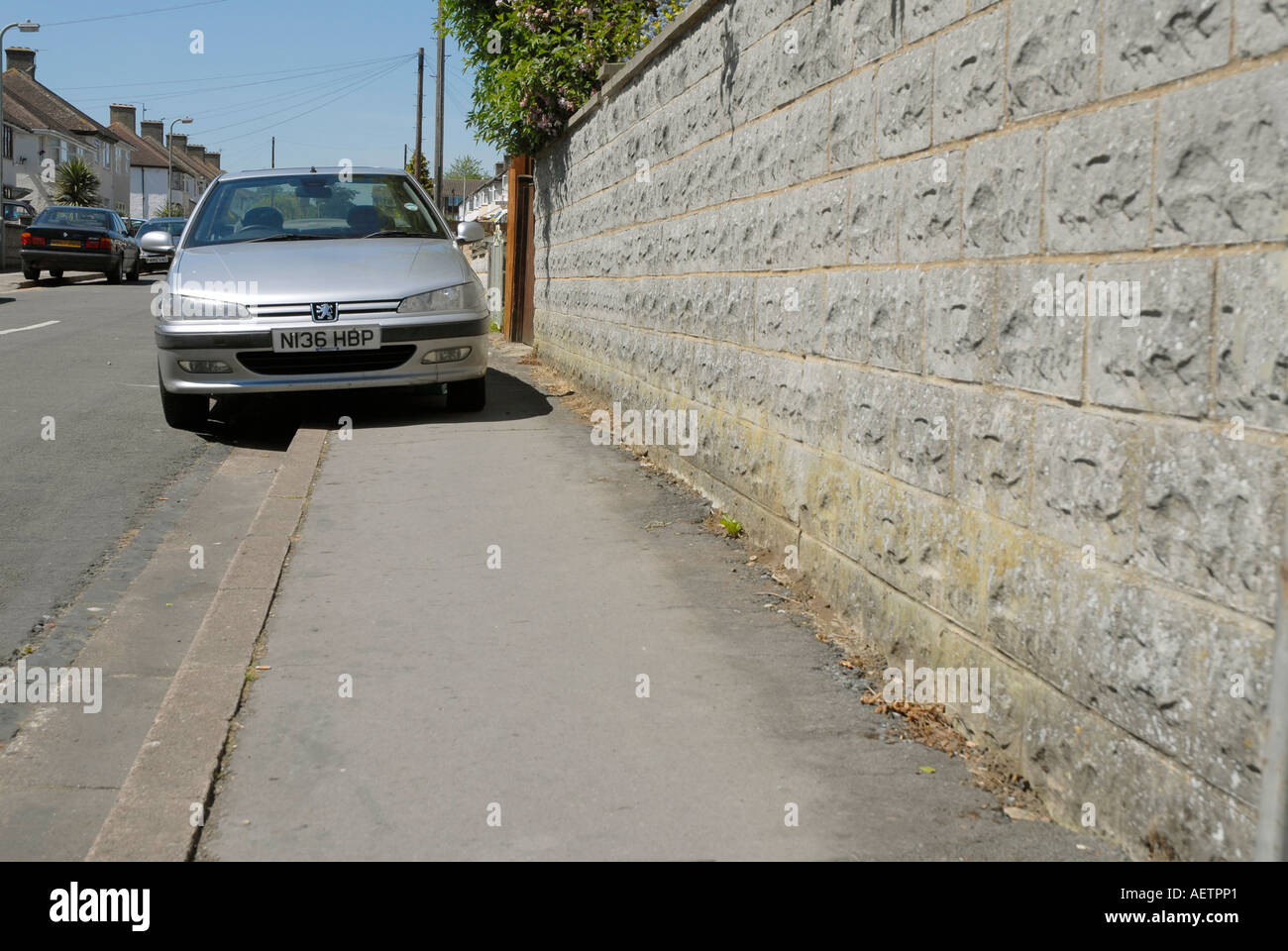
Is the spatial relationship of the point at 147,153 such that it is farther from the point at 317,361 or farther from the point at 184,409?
the point at 317,361

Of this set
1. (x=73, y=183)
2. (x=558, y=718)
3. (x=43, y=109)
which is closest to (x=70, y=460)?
(x=558, y=718)

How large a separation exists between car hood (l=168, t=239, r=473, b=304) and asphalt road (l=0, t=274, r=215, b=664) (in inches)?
43.2

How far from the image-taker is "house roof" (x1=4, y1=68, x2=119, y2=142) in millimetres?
71500

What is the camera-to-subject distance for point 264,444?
8797 mm

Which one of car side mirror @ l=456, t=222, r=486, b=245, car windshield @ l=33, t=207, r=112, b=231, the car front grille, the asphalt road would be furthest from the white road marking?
car windshield @ l=33, t=207, r=112, b=231

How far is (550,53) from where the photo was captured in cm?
1170

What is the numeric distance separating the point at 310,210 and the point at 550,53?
3262mm

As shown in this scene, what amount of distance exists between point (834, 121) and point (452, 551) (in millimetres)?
2391

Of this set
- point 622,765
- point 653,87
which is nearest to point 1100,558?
point 622,765

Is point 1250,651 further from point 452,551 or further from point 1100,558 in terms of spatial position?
point 452,551

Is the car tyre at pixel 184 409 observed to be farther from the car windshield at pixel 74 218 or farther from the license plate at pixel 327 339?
the car windshield at pixel 74 218

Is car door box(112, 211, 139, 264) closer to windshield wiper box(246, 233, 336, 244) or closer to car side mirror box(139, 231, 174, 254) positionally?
car side mirror box(139, 231, 174, 254)

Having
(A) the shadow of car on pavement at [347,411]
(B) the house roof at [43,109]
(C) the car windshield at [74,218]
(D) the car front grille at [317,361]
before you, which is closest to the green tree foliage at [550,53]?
(A) the shadow of car on pavement at [347,411]

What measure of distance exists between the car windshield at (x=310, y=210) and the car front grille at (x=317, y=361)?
1.25 m
